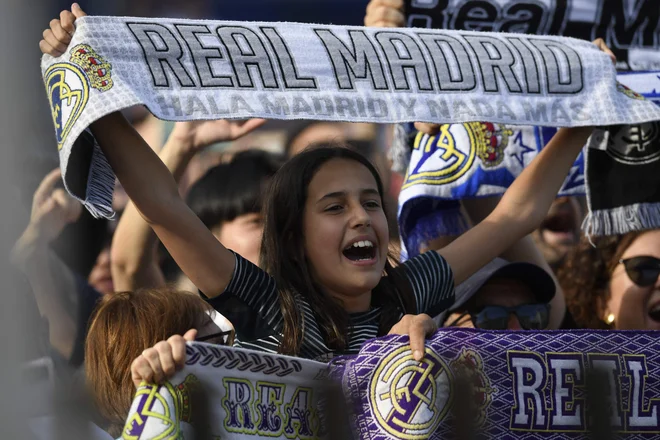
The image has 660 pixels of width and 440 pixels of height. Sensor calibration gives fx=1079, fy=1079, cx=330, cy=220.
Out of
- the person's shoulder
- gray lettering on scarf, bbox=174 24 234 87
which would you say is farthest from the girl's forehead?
gray lettering on scarf, bbox=174 24 234 87

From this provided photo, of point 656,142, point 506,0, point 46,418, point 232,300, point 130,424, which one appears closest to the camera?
point 130,424

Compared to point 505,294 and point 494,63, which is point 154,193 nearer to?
point 494,63

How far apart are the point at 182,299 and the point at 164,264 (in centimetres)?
127

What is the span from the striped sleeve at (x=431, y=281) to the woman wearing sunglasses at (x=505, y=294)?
330 mm

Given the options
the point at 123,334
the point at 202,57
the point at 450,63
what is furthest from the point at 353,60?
the point at 123,334

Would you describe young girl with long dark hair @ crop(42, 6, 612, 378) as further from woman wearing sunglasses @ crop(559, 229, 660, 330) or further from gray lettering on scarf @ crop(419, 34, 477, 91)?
woman wearing sunglasses @ crop(559, 229, 660, 330)

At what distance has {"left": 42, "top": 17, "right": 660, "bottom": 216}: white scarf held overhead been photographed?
2.59 m

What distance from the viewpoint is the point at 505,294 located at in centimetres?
344

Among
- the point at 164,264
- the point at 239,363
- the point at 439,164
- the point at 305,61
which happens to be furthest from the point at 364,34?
the point at 164,264

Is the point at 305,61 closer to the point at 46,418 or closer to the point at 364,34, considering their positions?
the point at 364,34

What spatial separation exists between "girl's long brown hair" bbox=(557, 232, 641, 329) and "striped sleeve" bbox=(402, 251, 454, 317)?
2.94 feet

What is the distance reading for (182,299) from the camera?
2902 mm

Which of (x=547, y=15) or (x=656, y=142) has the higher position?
A: (x=547, y=15)

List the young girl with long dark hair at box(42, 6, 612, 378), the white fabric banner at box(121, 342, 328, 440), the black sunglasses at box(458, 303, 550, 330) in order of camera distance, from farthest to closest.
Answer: the black sunglasses at box(458, 303, 550, 330), the young girl with long dark hair at box(42, 6, 612, 378), the white fabric banner at box(121, 342, 328, 440)
